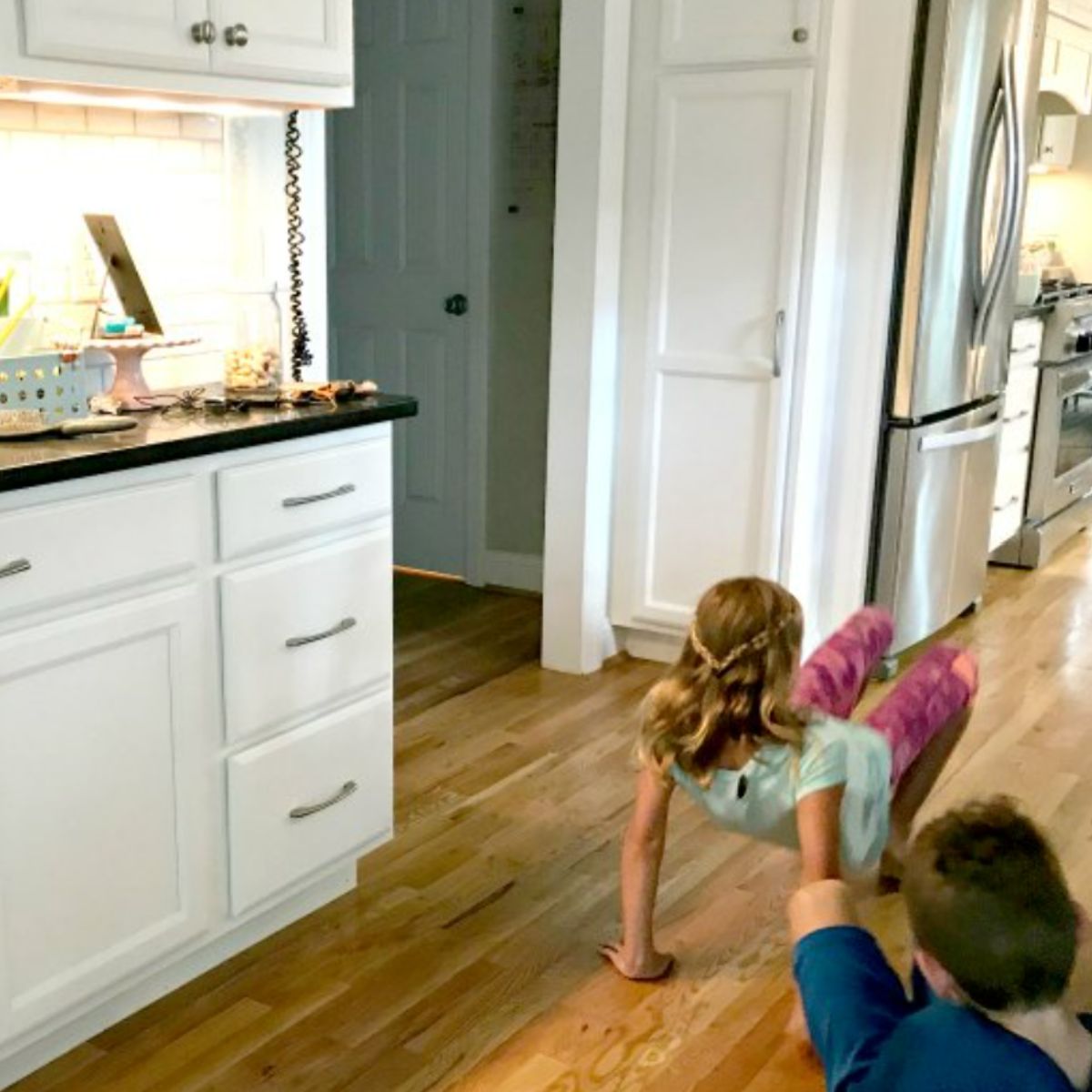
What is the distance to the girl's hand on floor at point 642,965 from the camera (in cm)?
235

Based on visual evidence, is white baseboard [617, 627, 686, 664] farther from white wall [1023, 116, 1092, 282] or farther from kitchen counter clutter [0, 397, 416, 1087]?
white wall [1023, 116, 1092, 282]

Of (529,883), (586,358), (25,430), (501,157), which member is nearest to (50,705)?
(25,430)

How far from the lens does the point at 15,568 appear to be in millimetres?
1816

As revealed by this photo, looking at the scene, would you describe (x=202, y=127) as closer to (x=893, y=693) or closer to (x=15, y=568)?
(x=15, y=568)

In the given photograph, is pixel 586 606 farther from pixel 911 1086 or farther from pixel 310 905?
pixel 911 1086

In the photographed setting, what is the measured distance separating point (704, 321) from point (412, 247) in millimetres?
1431

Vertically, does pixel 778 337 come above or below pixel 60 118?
below

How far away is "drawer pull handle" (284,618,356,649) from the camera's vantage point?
2.31 meters

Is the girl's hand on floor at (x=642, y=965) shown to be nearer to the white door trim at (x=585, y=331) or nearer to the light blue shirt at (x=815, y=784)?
the light blue shirt at (x=815, y=784)

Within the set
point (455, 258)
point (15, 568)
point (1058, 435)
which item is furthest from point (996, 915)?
point (1058, 435)

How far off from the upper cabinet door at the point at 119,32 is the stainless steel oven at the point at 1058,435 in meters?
3.73

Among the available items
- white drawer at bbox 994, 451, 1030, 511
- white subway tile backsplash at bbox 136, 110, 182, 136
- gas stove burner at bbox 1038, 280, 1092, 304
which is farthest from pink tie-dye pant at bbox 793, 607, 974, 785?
gas stove burner at bbox 1038, 280, 1092, 304

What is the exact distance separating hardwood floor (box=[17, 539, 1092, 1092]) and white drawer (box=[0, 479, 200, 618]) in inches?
29.3

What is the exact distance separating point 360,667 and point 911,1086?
1.46m
